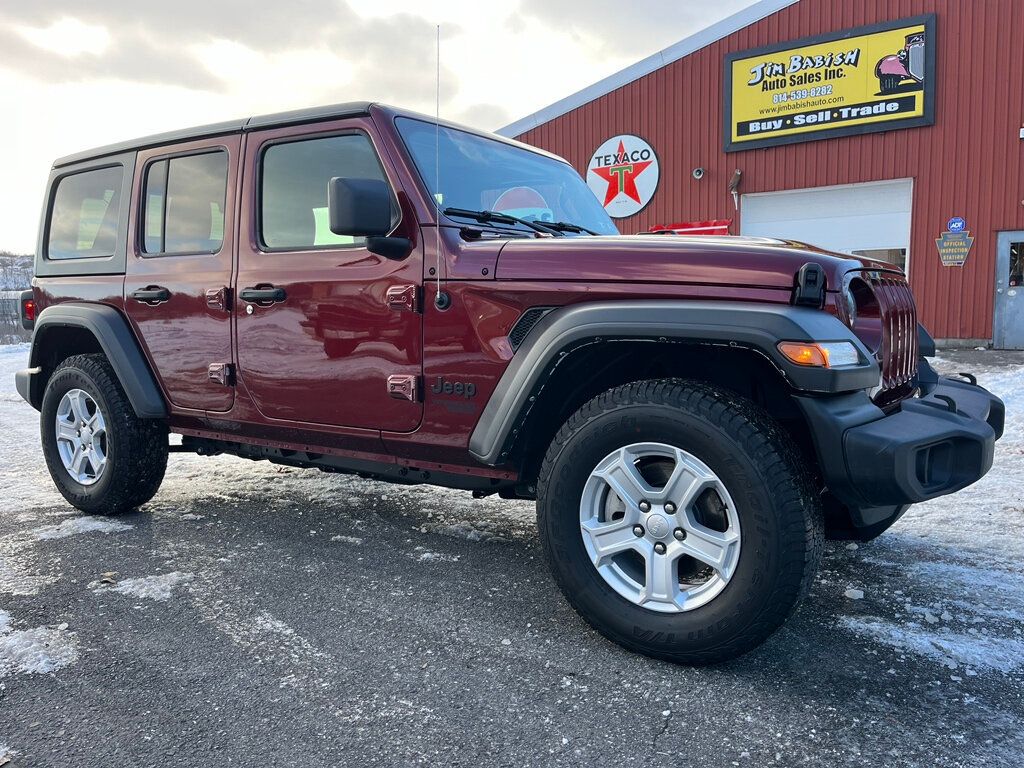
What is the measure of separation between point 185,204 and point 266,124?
679 mm

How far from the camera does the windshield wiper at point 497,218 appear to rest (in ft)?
9.89

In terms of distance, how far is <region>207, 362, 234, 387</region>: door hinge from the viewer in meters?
3.48

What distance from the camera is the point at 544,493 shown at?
257cm

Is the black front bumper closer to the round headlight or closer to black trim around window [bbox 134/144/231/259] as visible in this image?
the round headlight

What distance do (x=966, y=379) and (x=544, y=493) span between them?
2.17m

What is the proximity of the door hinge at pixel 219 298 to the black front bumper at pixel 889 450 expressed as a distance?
2486 mm

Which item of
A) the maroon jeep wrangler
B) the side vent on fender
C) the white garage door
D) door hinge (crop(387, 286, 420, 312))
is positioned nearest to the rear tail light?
the maroon jeep wrangler

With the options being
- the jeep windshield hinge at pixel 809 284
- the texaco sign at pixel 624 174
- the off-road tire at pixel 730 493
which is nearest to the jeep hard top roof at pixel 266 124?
the off-road tire at pixel 730 493

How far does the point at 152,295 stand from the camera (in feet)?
12.2

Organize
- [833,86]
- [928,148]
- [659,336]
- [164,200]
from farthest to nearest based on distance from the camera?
[833,86] → [928,148] → [164,200] → [659,336]

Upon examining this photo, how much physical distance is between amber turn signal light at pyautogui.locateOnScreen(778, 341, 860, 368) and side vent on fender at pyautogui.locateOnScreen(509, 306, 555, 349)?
2.66ft

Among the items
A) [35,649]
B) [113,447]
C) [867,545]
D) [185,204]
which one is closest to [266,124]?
[185,204]

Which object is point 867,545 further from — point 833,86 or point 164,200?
point 833,86

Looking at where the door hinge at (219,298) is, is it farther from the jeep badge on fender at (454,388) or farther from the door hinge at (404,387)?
the jeep badge on fender at (454,388)
